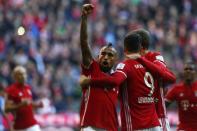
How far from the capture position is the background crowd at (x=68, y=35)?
24625 millimetres

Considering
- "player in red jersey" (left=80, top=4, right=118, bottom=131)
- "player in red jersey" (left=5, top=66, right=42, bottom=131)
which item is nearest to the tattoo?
"player in red jersey" (left=80, top=4, right=118, bottom=131)

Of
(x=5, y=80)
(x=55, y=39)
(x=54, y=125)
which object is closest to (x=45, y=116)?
(x=54, y=125)

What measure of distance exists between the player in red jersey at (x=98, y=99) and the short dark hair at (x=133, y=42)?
0.24 m

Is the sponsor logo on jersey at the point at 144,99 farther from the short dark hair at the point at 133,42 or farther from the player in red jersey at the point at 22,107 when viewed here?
the player in red jersey at the point at 22,107

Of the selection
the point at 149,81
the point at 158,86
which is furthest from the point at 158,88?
the point at 149,81

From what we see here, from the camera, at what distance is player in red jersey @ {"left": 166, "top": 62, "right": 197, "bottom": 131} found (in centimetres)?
Answer: 1437

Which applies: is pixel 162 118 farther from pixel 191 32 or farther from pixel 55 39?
pixel 191 32

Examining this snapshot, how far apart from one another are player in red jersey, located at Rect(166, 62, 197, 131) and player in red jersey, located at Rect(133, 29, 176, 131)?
1.99 m

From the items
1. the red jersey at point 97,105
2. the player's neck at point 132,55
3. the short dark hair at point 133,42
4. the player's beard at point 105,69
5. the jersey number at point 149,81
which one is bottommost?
the red jersey at point 97,105

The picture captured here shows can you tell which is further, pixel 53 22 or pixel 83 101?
pixel 53 22

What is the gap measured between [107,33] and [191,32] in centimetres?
337

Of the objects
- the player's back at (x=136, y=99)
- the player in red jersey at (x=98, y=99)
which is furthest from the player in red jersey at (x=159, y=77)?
the player in red jersey at (x=98, y=99)

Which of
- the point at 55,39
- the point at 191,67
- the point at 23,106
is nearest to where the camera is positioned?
the point at 191,67

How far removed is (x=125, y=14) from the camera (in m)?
29.9
